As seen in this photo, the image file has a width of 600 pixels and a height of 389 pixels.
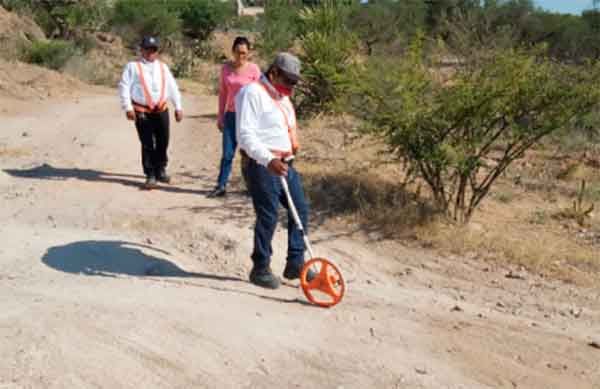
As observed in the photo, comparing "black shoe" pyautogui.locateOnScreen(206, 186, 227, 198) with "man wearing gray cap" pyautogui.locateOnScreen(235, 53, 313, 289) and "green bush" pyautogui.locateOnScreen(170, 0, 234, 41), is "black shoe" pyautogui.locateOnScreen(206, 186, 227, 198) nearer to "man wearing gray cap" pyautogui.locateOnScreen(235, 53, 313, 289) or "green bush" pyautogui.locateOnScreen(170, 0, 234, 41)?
"man wearing gray cap" pyautogui.locateOnScreen(235, 53, 313, 289)

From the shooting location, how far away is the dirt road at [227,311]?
4.03 metres

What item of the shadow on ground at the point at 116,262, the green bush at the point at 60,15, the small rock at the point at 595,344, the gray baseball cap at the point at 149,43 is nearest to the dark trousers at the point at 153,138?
the gray baseball cap at the point at 149,43

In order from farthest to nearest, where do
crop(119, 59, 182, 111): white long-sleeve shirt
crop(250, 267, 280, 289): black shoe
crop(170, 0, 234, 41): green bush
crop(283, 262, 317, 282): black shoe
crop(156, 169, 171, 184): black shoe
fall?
crop(170, 0, 234, 41): green bush < crop(156, 169, 171, 184): black shoe < crop(119, 59, 182, 111): white long-sleeve shirt < crop(283, 262, 317, 282): black shoe < crop(250, 267, 280, 289): black shoe

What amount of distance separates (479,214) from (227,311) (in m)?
3.95

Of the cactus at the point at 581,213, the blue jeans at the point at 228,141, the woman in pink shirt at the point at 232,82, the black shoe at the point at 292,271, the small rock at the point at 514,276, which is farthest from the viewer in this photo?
the cactus at the point at 581,213

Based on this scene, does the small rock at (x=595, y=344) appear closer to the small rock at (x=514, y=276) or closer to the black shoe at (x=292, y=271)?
the small rock at (x=514, y=276)

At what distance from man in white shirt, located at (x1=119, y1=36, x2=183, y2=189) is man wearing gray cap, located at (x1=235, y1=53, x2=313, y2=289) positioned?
2.95m

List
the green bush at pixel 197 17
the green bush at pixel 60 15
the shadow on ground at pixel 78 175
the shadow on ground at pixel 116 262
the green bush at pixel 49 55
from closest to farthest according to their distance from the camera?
the shadow on ground at pixel 116 262 < the shadow on ground at pixel 78 175 < the green bush at pixel 49 55 < the green bush at pixel 60 15 < the green bush at pixel 197 17

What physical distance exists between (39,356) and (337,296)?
1.95m

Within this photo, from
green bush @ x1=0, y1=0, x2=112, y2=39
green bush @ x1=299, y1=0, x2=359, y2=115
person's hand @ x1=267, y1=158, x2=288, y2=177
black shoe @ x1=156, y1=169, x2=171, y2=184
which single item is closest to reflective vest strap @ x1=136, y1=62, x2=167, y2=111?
black shoe @ x1=156, y1=169, x2=171, y2=184

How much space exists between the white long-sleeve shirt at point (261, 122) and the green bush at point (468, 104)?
2038mm

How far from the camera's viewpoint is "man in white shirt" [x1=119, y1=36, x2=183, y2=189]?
7695 mm

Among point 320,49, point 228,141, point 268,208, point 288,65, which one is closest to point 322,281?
point 268,208

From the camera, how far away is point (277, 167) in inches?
188
